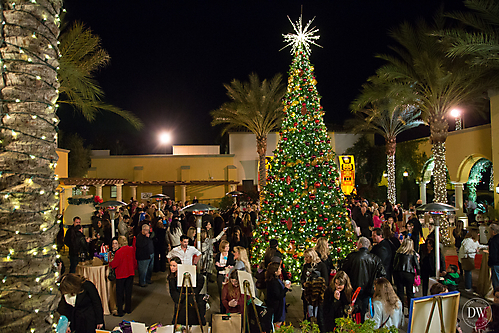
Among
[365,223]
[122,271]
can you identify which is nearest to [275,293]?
[122,271]

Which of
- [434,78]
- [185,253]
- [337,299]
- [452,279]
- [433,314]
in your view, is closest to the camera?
[433,314]

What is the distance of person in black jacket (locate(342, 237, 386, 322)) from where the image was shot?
5750 mm

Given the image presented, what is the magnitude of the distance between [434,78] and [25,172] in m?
15.2

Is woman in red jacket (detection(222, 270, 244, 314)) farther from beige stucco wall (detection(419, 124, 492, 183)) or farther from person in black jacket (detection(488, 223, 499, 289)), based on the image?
beige stucco wall (detection(419, 124, 492, 183))

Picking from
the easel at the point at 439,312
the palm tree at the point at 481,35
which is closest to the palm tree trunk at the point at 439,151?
the palm tree at the point at 481,35

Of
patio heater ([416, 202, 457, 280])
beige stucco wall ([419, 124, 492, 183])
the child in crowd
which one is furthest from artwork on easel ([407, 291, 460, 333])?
beige stucco wall ([419, 124, 492, 183])

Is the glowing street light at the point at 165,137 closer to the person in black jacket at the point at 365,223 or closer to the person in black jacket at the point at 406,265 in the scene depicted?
the person in black jacket at the point at 365,223

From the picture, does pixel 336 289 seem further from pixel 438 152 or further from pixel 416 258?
pixel 438 152

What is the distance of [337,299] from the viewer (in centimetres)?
497

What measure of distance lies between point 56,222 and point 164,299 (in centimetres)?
582

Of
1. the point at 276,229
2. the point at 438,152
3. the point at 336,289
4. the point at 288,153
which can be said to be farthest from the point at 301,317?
the point at 438,152

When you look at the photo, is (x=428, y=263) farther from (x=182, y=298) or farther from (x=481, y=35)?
(x=481, y=35)

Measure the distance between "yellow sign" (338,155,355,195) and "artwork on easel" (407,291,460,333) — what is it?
23.9 meters

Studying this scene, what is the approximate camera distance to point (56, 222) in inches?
112
